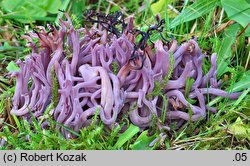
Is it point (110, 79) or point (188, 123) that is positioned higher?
point (110, 79)

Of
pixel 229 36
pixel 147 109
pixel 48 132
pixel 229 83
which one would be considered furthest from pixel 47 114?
pixel 229 36

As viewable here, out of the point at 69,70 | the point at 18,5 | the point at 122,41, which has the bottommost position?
the point at 69,70

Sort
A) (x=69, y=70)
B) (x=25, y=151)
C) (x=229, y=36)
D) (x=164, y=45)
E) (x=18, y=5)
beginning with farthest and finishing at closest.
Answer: (x=18, y=5), (x=229, y=36), (x=164, y=45), (x=69, y=70), (x=25, y=151)

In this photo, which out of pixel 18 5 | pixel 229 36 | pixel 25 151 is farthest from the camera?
pixel 18 5

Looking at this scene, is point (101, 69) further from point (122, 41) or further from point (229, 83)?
point (229, 83)
